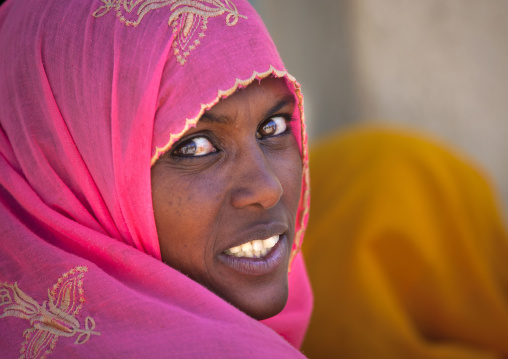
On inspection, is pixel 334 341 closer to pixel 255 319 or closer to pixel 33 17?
pixel 255 319

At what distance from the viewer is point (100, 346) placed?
1.30 metres

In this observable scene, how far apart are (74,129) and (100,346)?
1.70 ft

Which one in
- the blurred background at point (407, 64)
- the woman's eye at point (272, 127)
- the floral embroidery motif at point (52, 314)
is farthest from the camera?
the blurred background at point (407, 64)

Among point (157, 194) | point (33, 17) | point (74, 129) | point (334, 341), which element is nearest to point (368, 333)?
point (334, 341)

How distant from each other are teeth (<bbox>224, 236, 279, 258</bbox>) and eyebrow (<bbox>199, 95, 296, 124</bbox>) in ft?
1.04

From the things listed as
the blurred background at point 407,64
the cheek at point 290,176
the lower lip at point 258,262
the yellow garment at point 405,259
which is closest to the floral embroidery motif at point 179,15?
the cheek at point 290,176

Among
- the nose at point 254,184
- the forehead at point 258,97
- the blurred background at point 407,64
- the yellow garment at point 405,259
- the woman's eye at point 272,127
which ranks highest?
the blurred background at point 407,64

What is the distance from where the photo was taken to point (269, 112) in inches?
60.4

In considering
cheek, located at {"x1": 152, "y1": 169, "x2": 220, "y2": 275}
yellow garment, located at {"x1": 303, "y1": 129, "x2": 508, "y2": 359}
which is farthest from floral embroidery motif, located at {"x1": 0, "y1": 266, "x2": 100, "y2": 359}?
yellow garment, located at {"x1": 303, "y1": 129, "x2": 508, "y2": 359}

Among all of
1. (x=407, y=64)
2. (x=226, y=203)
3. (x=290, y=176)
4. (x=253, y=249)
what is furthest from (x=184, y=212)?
(x=407, y=64)

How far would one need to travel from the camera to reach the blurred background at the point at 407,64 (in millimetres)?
3961

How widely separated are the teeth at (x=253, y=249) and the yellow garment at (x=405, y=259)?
1.41 metres

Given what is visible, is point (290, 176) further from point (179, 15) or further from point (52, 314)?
point (52, 314)

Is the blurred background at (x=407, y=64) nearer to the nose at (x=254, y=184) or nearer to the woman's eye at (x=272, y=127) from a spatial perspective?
the woman's eye at (x=272, y=127)
